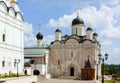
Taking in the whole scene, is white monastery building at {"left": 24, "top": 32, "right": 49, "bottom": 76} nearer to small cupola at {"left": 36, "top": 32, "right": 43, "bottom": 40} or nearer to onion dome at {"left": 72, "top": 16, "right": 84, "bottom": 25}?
small cupola at {"left": 36, "top": 32, "right": 43, "bottom": 40}

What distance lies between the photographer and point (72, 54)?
2074 inches

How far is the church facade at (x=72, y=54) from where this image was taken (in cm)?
5191

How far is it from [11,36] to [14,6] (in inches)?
180

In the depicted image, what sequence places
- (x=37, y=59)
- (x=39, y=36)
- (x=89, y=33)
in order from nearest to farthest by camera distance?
(x=37, y=59), (x=89, y=33), (x=39, y=36)

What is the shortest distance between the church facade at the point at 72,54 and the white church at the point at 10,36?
12891 mm

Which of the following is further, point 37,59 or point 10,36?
point 37,59

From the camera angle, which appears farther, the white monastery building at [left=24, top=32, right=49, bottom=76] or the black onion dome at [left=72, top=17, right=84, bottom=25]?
the black onion dome at [left=72, top=17, right=84, bottom=25]

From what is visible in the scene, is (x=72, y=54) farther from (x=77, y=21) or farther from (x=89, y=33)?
(x=77, y=21)

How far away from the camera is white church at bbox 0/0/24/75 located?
3453 cm

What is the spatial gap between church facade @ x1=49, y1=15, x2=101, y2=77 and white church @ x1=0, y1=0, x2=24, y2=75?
508 inches

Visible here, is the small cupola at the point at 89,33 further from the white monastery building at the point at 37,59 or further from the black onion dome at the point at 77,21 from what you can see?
the white monastery building at the point at 37,59

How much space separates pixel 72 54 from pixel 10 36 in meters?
17.8

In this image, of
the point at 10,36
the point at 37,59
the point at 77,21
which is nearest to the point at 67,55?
the point at 37,59

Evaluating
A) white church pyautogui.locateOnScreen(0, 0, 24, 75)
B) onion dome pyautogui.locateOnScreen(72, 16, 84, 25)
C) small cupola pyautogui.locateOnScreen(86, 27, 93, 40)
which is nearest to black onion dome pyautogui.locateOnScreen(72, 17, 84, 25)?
onion dome pyautogui.locateOnScreen(72, 16, 84, 25)
